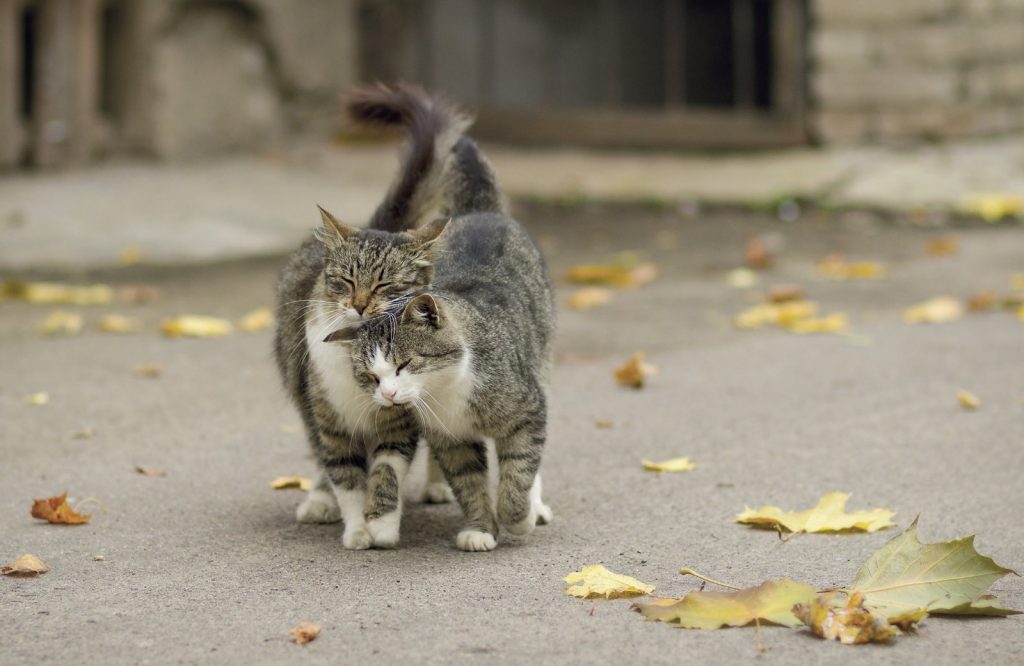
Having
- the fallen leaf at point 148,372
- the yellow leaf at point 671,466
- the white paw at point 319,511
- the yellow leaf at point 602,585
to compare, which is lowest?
the yellow leaf at point 671,466

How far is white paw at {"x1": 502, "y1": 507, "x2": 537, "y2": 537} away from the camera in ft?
13.2

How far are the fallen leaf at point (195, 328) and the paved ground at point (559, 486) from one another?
12 centimetres

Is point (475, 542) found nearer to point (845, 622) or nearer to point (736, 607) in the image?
point (736, 607)

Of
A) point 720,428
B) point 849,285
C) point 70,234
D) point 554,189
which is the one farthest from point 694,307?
point 70,234

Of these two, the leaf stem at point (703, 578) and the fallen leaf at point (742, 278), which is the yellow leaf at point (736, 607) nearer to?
the leaf stem at point (703, 578)

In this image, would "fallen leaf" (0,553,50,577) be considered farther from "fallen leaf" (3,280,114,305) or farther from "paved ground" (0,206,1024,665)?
"fallen leaf" (3,280,114,305)

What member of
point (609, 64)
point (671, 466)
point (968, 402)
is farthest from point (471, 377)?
point (609, 64)

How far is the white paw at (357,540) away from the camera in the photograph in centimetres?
401

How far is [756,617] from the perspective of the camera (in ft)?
10.5

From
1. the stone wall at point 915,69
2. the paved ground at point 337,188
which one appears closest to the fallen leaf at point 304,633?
the paved ground at point 337,188

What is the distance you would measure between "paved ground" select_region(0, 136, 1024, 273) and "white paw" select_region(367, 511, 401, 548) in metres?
4.92

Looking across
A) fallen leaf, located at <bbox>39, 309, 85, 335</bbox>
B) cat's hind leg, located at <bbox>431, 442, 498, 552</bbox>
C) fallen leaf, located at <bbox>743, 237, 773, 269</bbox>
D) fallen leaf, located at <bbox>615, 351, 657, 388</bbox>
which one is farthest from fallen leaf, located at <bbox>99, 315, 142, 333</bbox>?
fallen leaf, located at <bbox>743, 237, 773, 269</bbox>

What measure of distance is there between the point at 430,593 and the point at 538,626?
39cm

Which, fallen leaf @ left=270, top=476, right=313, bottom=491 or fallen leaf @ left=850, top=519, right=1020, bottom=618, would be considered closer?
fallen leaf @ left=850, top=519, right=1020, bottom=618
